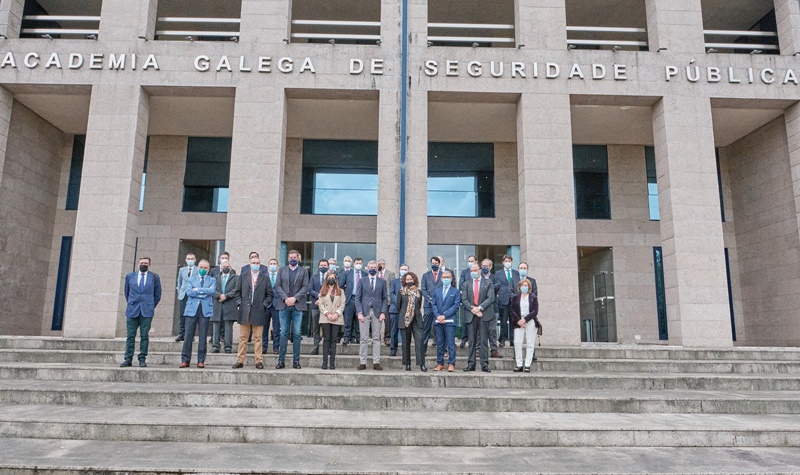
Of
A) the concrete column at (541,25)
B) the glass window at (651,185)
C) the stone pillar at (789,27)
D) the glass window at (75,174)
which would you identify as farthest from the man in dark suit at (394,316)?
the stone pillar at (789,27)

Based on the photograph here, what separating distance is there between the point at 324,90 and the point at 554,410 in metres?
10.8

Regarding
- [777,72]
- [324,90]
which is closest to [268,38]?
Answer: [324,90]

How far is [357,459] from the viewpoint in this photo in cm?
531

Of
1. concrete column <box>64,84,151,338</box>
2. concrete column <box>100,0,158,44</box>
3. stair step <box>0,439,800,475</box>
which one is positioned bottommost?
stair step <box>0,439,800,475</box>

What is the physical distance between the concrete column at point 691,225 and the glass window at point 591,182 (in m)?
3.65

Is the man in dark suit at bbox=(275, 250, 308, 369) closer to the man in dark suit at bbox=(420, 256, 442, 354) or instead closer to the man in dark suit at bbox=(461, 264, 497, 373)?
the man in dark suit at bbox=(420, 256, 442, 354)

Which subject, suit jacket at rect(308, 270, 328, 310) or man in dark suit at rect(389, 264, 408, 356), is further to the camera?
man in dark suit at rect(389, 264, 408, 356)

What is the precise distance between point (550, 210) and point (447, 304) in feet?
19.1

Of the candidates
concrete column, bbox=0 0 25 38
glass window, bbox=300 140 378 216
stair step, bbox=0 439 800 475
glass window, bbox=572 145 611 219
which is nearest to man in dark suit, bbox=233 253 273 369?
stair step, bbox=0 439 800 475

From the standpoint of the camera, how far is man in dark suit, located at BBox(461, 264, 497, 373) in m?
9.58

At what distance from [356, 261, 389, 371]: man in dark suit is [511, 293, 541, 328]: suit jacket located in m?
2.37

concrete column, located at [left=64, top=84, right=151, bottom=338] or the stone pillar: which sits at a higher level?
the stone pillar

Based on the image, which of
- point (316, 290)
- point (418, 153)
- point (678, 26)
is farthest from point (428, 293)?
point (678, 26)

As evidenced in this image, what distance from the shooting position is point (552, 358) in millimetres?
10859
